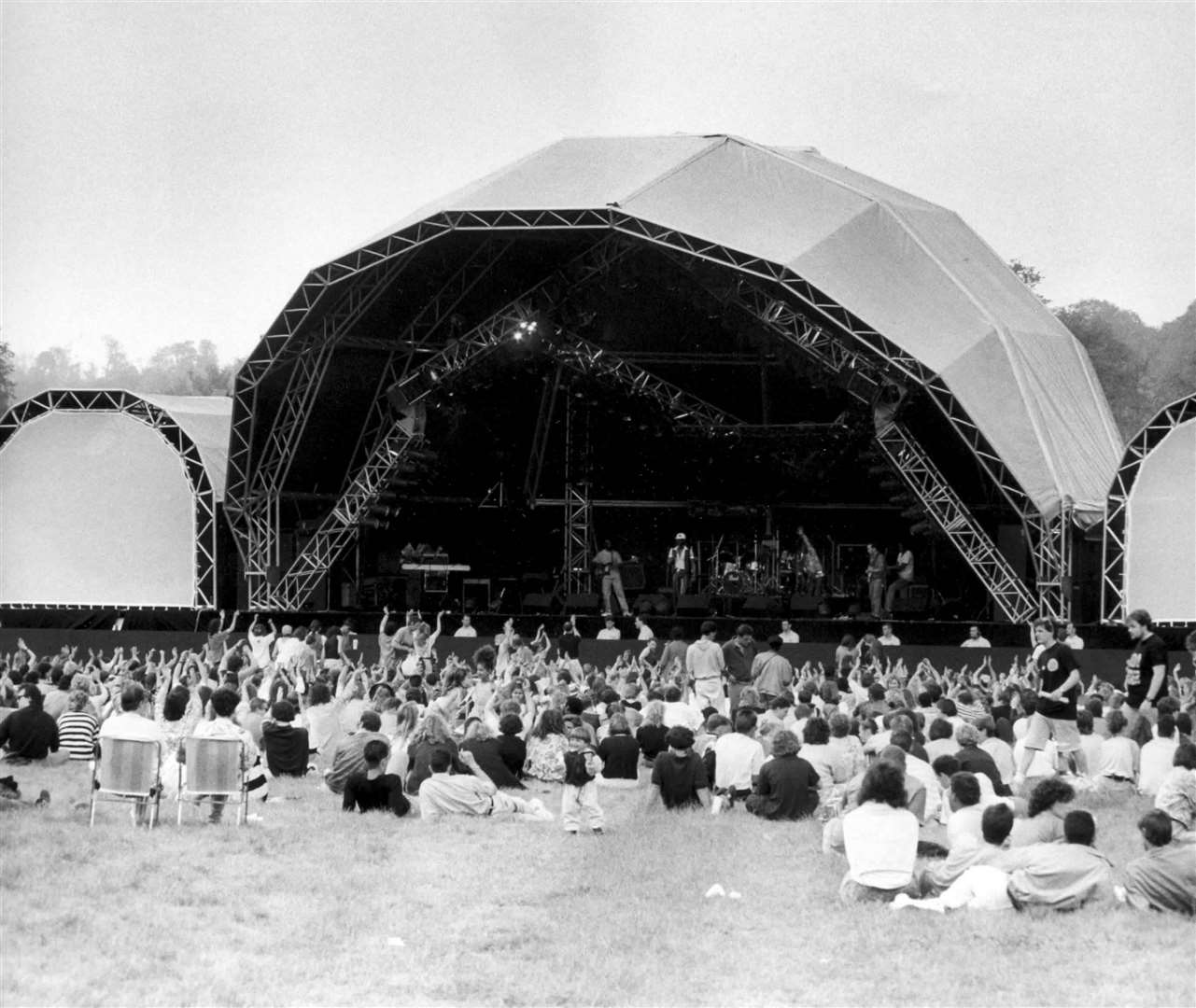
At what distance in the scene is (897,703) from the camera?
14.1m

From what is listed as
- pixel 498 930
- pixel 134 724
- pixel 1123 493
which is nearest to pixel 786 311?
pixel 1123 493

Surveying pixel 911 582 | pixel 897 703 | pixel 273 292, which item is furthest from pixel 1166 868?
pixel 273 292

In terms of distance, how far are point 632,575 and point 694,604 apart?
2639mm

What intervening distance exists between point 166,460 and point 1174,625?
16639 millimetres

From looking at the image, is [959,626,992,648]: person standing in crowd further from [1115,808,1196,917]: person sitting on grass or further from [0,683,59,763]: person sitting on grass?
[1115,808,1196,917]: person sitting on grass

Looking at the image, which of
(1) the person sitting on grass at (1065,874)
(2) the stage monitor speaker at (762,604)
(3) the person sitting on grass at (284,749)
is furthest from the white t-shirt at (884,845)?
(2) the stage monitor speaker at (762,604)

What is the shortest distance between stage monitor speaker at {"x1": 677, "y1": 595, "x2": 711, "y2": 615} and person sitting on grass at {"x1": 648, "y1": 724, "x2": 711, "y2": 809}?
643 inches

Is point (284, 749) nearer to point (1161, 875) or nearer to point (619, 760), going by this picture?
point (619, 760)

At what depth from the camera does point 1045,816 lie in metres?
9.44

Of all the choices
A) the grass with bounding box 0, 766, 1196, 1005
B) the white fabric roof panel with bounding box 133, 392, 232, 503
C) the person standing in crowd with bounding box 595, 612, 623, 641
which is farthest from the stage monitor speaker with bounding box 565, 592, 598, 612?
the grass with bounding box 0, 766, 1196, 1005

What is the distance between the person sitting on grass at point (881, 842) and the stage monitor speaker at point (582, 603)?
19897 mm

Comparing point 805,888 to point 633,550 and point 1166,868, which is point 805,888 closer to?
point 1166,868

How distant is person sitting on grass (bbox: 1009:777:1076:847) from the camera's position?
9.38 metres

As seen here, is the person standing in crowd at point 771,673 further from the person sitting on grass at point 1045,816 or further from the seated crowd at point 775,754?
the person sitting on grass at point 1045,816
